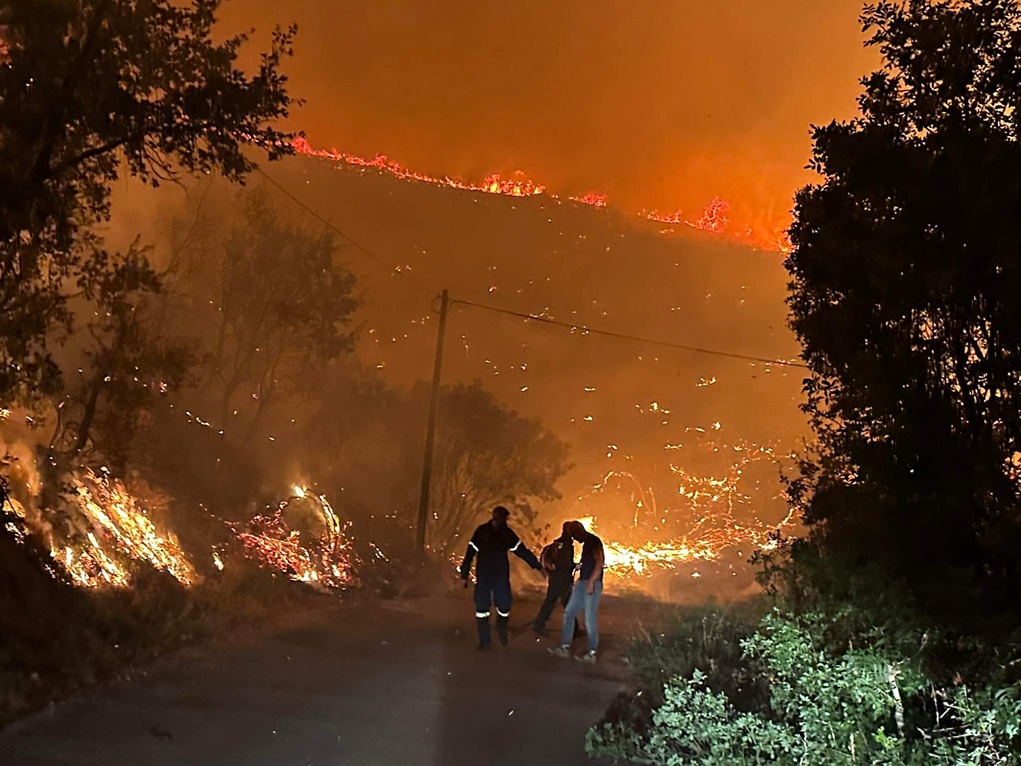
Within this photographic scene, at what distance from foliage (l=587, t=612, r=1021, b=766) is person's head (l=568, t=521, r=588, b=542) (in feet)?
13.5

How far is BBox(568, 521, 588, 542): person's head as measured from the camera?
9.12 meters

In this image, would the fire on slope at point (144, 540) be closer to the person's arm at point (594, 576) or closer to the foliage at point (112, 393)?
the foliage at point (112, 393)

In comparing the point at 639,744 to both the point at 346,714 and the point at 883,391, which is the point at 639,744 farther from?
the point at 883,391

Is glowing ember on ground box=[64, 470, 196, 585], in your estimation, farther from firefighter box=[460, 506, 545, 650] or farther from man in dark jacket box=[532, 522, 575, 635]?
man in dark jacket box=[532, 522, 575, 635]

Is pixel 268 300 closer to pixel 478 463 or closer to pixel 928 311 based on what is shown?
pixel 478 463

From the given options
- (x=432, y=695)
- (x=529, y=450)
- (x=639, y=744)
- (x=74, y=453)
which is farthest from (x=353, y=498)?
(x=639, y=744)

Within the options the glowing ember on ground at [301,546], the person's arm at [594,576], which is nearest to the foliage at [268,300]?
the glowing ember on ground at [301,546]

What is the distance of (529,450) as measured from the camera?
27.3 m

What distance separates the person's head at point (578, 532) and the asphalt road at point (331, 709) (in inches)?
51.8

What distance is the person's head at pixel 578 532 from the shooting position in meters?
9.12

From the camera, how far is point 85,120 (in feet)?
24.0

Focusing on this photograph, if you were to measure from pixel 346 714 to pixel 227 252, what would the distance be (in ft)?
56.8

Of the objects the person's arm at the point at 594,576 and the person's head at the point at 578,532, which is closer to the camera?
the person's arm at the point at 594,576

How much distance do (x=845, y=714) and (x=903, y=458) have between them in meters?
1.66
